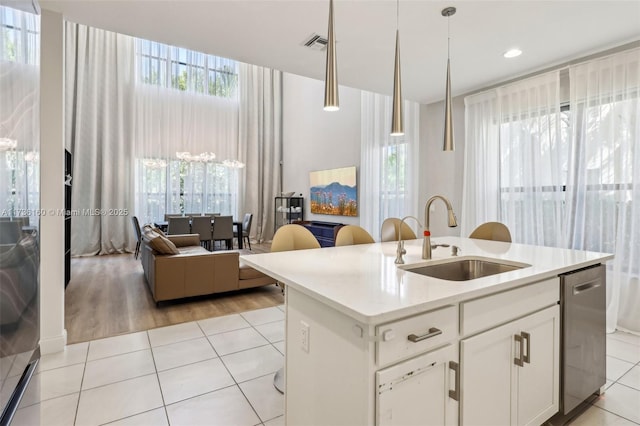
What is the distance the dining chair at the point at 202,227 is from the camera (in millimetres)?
6445

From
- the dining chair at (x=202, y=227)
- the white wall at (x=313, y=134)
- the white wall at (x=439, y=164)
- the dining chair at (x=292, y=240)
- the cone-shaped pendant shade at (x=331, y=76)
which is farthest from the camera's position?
the white wall at (x=313, y=134)

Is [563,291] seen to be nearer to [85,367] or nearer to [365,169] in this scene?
[85,367]

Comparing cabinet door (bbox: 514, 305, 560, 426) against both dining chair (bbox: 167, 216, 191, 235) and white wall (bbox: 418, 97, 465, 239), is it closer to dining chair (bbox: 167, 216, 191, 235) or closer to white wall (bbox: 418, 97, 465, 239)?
white wall (bbox: 418, 97, 465, 239)

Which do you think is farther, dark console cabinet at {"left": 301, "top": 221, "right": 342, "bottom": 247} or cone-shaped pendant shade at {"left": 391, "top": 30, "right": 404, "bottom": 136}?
dark console cabinet at {"left": 301, "top": 221, "right": 342, "bottom": 247}

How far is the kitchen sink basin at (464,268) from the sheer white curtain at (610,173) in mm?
1971

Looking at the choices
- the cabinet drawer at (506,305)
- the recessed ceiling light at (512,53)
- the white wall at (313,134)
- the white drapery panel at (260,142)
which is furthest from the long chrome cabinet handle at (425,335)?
the white drapery panel at (260,142)

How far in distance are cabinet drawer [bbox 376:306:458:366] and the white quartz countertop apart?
0.05 metres

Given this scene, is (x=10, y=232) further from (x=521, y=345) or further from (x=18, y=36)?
(x=521, y=345)

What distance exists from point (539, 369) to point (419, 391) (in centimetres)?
86

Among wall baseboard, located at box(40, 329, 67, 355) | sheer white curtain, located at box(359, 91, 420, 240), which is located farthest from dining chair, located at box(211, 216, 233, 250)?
wall baseboard, located at box(40, 329, 67, 355)

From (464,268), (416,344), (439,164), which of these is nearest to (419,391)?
Result: (416,344)

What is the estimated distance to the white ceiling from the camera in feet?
7.96

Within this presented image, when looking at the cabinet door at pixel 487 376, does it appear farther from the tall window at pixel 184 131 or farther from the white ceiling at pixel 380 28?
the tall window at pixel 184 131

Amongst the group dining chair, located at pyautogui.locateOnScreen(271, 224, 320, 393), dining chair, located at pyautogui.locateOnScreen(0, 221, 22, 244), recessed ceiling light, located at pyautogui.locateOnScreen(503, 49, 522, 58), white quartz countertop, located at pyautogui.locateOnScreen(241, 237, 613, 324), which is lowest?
white quartz countertop, located at pyautogui.locateOnScreen(241, 237, 613, 324)
